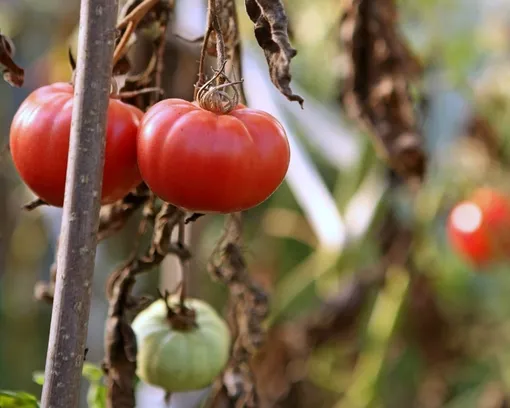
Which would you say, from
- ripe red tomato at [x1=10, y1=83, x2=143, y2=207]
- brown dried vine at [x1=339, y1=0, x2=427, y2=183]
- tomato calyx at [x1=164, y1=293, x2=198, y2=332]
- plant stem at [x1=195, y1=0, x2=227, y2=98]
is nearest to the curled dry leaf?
ripe red tomato at [x1=10, y1=83, x2=143, y2=207]

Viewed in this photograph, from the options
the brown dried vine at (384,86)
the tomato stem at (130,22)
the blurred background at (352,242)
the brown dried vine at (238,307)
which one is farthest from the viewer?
the blurred background at (352,242)

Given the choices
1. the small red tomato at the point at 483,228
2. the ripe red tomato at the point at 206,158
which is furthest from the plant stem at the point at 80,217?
the small red tomato at the point at 483,228

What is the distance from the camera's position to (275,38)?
55cm

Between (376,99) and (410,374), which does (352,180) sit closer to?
(376,99)

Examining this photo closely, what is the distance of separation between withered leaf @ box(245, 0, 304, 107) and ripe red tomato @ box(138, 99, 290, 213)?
5 cm

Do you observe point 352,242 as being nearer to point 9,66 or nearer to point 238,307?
point 238,307

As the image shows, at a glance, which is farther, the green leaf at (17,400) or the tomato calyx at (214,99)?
the green leaf at (17,400)

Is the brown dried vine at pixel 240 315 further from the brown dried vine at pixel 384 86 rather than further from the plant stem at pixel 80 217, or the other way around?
the brown dried vine at pixel 384 86

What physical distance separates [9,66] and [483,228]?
143 centimetres

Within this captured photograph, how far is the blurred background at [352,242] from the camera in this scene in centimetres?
173

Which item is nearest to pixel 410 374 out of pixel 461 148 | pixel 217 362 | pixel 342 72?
pixel 461 148

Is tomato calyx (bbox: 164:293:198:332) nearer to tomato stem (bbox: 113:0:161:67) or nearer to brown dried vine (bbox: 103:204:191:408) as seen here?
brown dried vine (bbox: 103:204:191:408)

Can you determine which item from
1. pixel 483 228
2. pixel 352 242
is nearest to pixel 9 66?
pixel 352 242

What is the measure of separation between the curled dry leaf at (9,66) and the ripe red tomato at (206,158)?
15cm
